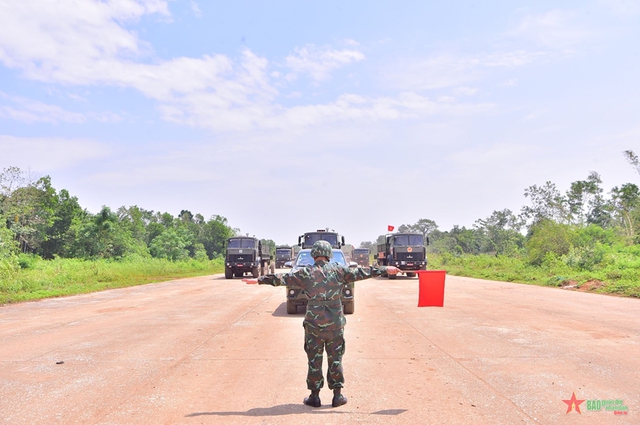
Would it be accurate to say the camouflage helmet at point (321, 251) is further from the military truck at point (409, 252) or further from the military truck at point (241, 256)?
the military truck at point (241, 256)

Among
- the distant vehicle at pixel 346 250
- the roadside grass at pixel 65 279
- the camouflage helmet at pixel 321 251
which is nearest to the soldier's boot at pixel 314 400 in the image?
the camouflage helmet at pixel 321 251

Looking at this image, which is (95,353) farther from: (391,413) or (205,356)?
(391,413)

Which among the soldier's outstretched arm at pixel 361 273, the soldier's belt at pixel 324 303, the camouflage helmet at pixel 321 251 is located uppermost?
the camouflage helmet at pixel 321 251

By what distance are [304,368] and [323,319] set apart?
227 centimetres

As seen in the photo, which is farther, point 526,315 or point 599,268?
point 599,268

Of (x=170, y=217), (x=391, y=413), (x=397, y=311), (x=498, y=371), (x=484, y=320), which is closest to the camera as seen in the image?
(x=391, y=413)

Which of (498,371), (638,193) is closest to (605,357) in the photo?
(498,371)

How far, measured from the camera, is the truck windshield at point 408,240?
32750 mm

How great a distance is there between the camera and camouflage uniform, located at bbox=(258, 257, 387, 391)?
18.0ft

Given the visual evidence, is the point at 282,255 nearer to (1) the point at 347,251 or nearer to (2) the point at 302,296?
(1) the point at 347,251

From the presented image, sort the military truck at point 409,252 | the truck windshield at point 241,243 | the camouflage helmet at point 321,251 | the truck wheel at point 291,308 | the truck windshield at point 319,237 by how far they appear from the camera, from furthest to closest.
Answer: the truck windshield at point 241,243
the military truck at point 409,252
the truck windshield at point 319,237
the truck wheel at point 291,308
the camouflage helmet at point 321,251

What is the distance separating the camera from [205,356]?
8.30 metres

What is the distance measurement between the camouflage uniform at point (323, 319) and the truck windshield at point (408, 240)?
27510mm

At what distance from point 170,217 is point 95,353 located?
92158 mm
